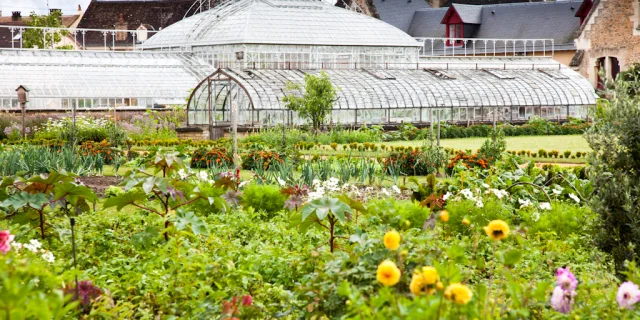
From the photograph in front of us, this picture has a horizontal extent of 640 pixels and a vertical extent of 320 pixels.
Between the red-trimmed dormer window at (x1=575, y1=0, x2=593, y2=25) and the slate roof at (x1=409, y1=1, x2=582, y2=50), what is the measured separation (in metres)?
0.34

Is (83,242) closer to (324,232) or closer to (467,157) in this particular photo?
(324,232)

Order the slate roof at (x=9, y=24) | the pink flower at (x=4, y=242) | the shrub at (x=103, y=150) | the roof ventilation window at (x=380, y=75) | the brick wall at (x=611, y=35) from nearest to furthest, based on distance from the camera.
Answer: the pink flower at (x=4, y=242) < the shrub at (x=103, y=150) < the roof ventilation window at (x=380, y=75) < the brick wall at (x=611, y=35) < the slate roof at (x=9, y=24)

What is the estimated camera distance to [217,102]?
29844 millimetres

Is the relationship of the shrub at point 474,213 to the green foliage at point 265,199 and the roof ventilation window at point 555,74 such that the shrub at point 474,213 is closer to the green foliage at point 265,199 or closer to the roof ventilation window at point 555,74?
the green foliage at point 265,199

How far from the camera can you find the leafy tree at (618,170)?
6465 mm

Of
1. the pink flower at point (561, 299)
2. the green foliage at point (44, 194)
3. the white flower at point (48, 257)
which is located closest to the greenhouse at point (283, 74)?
the green foliage at point (44, 194)

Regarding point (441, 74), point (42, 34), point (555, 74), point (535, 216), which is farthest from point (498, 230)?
point (42, 34)

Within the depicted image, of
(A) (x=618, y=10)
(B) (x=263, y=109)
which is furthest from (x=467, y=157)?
(A) (x=618, y=10)

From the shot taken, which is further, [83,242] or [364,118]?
[364,118]

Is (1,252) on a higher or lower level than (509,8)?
lower

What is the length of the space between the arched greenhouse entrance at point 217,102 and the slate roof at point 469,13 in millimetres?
19676

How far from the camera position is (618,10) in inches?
1625

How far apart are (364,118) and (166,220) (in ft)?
78.7

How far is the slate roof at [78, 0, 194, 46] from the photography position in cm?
6303
